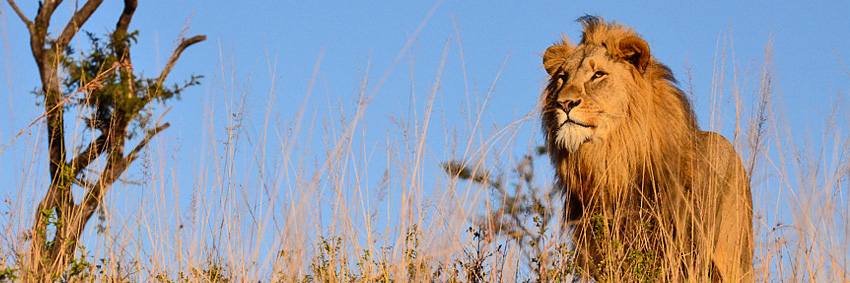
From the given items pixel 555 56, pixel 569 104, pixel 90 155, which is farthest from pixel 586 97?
pixel 90 155

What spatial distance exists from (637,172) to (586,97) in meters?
0.46

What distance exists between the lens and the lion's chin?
3582 millimetres

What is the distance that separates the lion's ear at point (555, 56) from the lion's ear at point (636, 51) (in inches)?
12.4

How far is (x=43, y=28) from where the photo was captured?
9.72 meters

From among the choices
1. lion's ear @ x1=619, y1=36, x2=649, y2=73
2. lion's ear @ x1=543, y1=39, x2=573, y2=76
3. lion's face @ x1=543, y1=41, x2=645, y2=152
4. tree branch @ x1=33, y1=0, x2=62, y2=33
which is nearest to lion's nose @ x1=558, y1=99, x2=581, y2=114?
lion's face @ x1=543, y1=41, x2=645, y2=152

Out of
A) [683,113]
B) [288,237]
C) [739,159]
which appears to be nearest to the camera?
[288,237]

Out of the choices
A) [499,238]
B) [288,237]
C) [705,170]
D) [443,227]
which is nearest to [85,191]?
[288,237]

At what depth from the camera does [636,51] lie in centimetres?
394

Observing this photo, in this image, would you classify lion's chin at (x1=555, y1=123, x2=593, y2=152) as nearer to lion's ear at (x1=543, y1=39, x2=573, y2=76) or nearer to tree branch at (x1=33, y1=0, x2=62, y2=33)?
lion's ear at (x1=543, y1=39, x2=573, y2=76)

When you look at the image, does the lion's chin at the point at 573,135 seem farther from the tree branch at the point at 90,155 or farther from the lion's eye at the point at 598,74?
the tree branch at the point at 90,155

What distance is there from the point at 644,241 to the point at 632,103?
624 mm

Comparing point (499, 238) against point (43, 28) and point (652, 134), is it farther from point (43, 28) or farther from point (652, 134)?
point (43, 28)

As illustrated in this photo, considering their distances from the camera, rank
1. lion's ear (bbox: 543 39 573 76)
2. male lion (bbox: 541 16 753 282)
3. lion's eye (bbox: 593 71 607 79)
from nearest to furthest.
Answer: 1. male lion (bbox: 541 16 753 282)
2. lion's eye (bbox: 593 71 607 79)
3. lion's ear (bbox: 543 39 573 76)

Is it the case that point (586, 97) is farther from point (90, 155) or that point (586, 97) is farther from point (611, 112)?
point (90, 155)
